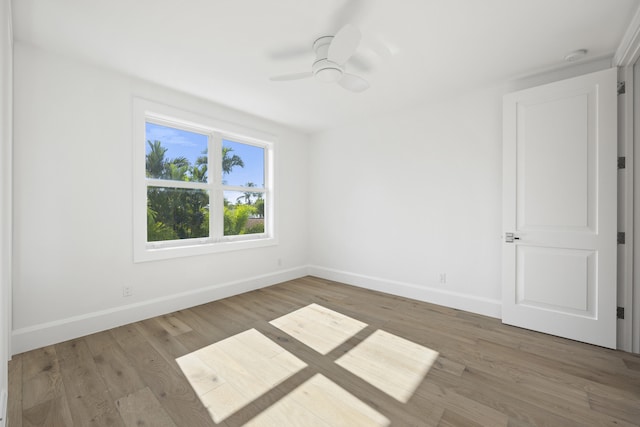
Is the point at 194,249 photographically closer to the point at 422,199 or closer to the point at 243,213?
the point at 243,213

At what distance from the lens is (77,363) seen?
7.14 ft

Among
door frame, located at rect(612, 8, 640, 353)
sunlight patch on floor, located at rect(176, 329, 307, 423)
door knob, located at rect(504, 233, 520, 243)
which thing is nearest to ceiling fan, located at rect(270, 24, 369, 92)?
door knob, located at rect(504, 233, 520, 243)

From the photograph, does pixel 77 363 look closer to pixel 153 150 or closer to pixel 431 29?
pixel 153 150

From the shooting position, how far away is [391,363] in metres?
2.20

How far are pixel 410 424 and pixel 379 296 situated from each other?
7.55 feet

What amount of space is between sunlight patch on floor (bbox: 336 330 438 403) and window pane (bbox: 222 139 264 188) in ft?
9.32

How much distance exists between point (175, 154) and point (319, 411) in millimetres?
3194

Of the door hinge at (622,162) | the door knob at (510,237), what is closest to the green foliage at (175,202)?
the door knob at (510,237)

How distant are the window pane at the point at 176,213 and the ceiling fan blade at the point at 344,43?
250 centimetres

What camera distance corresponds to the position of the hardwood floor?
5.42 feet

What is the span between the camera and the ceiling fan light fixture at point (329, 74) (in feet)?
7.31

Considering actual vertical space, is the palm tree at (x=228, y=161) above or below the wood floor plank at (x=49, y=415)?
above

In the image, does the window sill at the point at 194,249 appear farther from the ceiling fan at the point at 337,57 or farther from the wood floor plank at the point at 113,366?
the ceiling fan at the point at 337,57

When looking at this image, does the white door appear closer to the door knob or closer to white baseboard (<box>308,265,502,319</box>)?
the door knob
